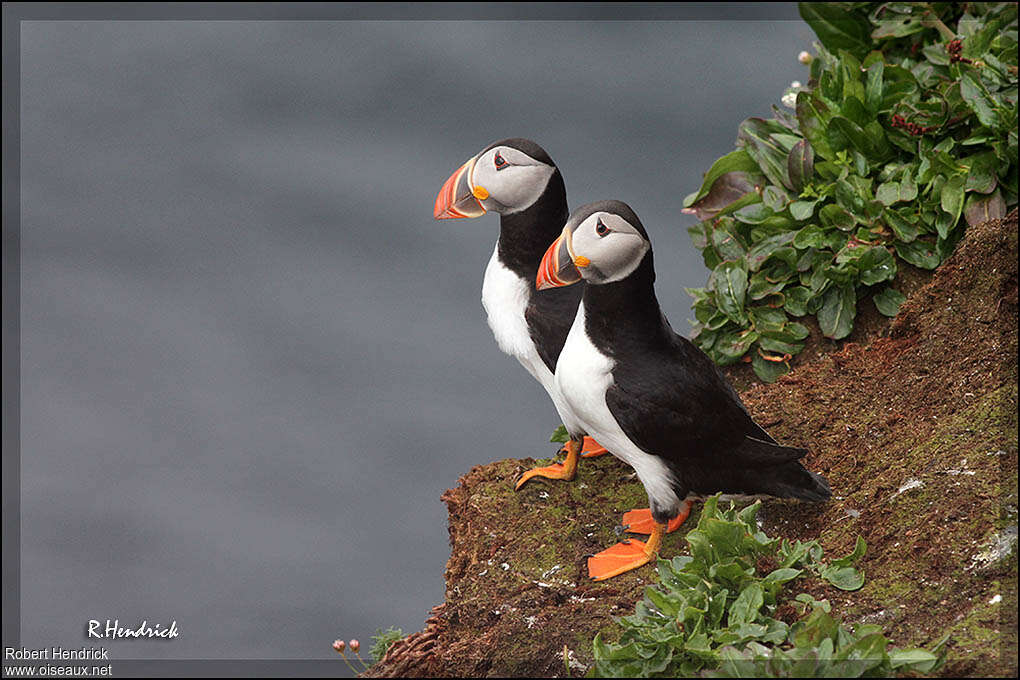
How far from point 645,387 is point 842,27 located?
11.4 ft

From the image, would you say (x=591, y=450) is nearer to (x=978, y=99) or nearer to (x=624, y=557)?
(x=624, y=557)

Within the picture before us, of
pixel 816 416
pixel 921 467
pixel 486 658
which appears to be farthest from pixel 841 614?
pixel 816 416

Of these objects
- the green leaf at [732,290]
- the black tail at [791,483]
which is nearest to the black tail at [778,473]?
the black tail at [791,483]

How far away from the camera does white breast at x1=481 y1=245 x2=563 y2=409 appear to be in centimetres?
406

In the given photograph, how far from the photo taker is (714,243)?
5.43 metres

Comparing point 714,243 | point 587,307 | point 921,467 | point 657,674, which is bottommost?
point 657,674

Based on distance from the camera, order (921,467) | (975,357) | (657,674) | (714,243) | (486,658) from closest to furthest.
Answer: (657,674) → (486,658) → (921,467) → (975,357) → (714,243)

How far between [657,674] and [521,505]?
52.6 inches

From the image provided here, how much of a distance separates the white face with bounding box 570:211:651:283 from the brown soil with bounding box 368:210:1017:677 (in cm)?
105

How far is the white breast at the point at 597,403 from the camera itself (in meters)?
3.56

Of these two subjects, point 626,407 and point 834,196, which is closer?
point 626,407

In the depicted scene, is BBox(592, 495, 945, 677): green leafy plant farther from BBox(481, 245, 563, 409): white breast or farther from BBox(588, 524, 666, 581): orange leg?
BBox(481, 245, 563, 409): white breast

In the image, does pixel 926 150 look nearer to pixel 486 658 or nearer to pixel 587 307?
pixel 587 307

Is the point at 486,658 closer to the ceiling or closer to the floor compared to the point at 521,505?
closer to the floor
